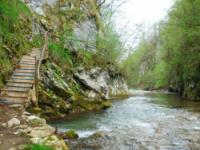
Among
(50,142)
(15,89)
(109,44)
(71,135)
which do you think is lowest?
(71,135)

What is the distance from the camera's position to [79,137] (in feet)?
32.2

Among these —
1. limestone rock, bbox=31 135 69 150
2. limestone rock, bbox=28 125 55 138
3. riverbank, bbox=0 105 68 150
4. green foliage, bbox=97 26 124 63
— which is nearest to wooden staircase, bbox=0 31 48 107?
riverbank, bbox=0 105 68 150

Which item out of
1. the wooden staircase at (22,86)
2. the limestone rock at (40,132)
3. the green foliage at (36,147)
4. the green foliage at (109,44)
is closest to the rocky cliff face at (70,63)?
the wooden staircase at (22,86)

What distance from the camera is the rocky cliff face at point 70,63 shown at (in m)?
14.1

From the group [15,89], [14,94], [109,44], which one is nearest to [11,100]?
[14,94]

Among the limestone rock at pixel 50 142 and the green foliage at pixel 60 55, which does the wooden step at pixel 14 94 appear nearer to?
the limestone rock at pixel 50 142

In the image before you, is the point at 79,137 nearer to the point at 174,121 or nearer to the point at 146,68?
the point at 174,121

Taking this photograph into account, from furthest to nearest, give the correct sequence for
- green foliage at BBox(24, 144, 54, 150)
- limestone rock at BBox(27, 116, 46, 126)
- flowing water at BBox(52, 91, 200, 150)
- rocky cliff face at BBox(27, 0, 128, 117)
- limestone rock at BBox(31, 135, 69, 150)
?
rocky cliff face at BBox(27, 0, 128, 117) → flowing water at BBox(52, 91, 200, 150) → limestone rock at BBox(27, 116, 46, 126) → limestone rock at BBox(31, 135, 69, 150) → green foliage at BBox(24, 144, 54, 150)

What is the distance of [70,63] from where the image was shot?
1819 cm

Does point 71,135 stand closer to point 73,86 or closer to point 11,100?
point 11,100

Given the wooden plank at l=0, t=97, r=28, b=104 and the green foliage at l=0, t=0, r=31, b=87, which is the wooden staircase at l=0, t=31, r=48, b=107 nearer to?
the wooden plank at l=0, t=97, r=28, b=104

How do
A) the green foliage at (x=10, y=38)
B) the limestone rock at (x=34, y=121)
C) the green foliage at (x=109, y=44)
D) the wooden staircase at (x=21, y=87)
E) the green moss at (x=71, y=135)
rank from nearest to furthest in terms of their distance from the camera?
the limestone rock at (x=34, y=121)
the green moss at (x=71, y=135)
the wooden staircase at (x=21, y=87)
the green foliage at (x=10, y=38)
the green foliage at (x=109, y=44)

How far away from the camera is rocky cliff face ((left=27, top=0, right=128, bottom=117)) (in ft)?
46.2

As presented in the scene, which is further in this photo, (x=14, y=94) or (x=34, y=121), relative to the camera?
(x=14, y=94)
